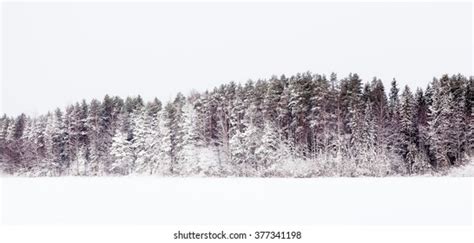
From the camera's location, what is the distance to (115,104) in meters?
52.6

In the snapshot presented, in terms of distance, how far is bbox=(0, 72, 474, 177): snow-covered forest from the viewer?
38562mm

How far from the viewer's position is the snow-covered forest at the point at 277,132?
38562mm

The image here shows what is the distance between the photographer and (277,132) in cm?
4269
